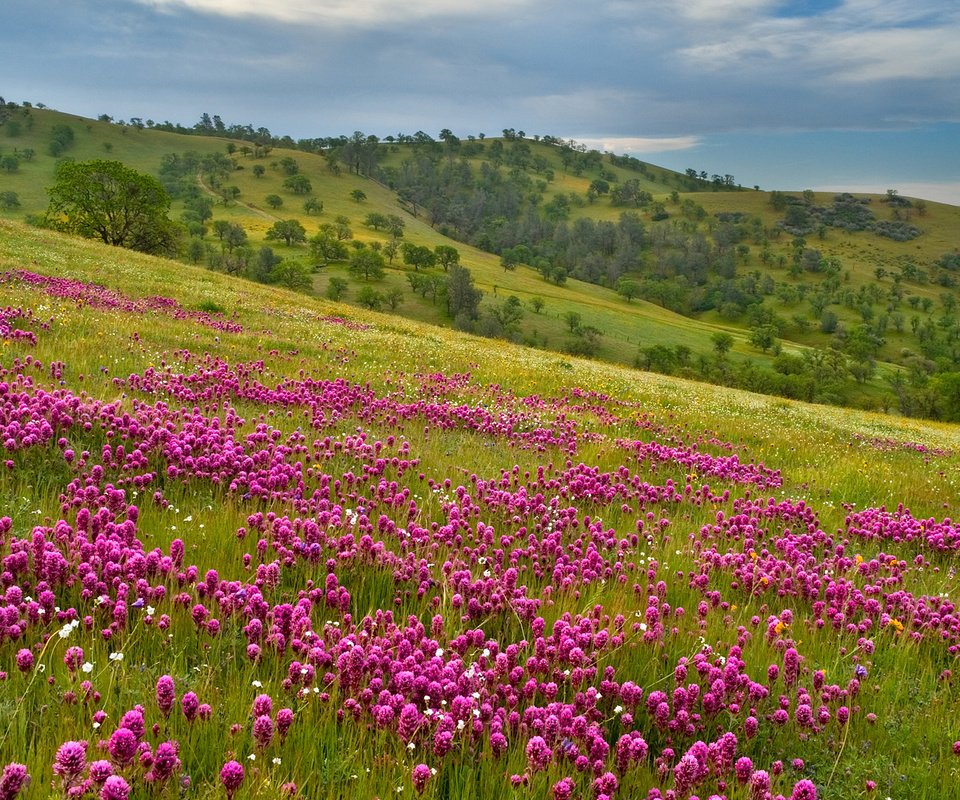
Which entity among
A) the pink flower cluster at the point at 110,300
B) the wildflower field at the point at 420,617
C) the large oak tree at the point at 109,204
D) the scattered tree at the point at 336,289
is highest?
the large oak tree at the point at 109,204

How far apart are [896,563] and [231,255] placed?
152 m

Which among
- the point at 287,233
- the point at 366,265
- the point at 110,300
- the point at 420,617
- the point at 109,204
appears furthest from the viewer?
the point at 287,233

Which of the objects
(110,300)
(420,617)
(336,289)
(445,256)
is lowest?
(420,617)

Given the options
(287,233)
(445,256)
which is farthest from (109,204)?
(445,256)

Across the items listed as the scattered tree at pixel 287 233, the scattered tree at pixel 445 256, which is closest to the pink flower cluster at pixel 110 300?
Answer: the scattered tree at pixel 287 233

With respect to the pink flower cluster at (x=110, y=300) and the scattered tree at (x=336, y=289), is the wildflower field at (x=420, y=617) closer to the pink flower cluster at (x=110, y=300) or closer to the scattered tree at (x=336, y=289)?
the pink flower cluster at (x=110, y=300)

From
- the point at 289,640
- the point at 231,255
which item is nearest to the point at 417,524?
the point at 289,640

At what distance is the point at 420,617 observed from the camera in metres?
A: 4.23

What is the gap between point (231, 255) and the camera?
142 meters

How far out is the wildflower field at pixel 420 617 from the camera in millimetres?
2715

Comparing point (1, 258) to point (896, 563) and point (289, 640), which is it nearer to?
point (289, 640)

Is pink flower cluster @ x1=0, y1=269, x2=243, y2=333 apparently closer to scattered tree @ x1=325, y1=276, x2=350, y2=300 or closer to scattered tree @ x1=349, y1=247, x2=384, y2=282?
scattered tree @ x1=325, y1=276, x2=350, y2=300

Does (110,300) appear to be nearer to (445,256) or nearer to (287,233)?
(287,233)

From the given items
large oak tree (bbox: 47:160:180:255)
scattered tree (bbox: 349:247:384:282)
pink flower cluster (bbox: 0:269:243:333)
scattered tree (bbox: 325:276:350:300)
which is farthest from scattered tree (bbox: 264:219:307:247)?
pink flower cluster (bbox: 0:269:243:333)
